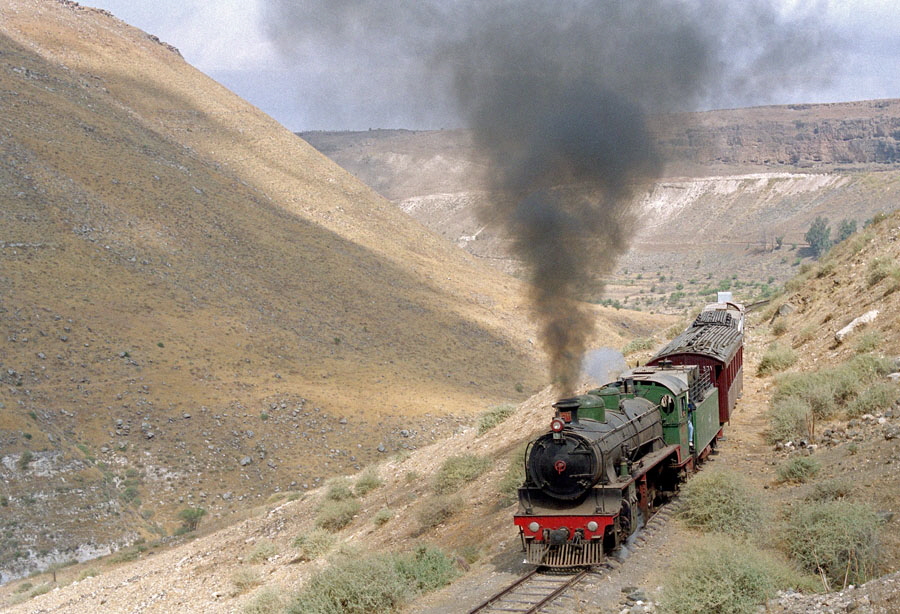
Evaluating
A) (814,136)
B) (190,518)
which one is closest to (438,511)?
(190,518)

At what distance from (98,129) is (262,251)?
47.7 ft

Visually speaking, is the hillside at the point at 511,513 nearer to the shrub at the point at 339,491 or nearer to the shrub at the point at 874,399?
the shrub at the point at 874,399

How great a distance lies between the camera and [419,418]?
3916 cm

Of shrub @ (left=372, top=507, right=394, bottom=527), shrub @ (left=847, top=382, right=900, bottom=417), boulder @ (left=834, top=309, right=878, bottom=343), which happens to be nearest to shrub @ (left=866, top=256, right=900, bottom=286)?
boulder @ (left=834, top=309, right=878, bottom=343)

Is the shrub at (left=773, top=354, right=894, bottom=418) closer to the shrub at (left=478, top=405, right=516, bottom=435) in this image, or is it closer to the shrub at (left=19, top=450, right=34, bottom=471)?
the shrub at (left=478, top=405, right=516, bottom=435)

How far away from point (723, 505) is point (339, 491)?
1200 cm

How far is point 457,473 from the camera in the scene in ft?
62.6

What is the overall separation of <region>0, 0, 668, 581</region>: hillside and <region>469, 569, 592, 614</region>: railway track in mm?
10355

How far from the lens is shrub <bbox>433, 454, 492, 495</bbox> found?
18891 mm

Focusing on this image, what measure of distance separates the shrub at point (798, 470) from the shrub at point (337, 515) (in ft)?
33.9

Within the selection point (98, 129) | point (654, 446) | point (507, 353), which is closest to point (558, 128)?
point (654, 446)

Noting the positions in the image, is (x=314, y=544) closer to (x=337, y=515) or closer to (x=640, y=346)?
(x=337, y=515)

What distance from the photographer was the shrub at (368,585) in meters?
11.5

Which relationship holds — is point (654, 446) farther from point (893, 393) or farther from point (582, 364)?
point (893, 393)
